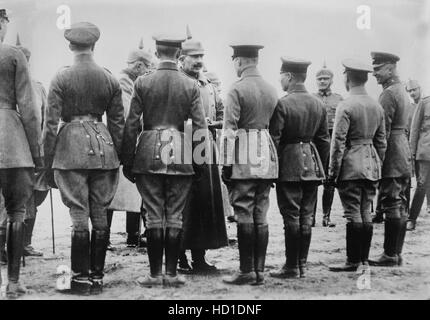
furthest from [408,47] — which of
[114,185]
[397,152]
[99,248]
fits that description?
[99,248]

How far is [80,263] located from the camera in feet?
16.8

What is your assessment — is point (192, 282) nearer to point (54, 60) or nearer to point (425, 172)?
point (54, 60)

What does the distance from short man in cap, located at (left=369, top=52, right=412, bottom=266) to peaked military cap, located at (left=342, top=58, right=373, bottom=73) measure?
41 cm

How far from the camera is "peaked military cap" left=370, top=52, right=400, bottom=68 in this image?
6430 millimetres

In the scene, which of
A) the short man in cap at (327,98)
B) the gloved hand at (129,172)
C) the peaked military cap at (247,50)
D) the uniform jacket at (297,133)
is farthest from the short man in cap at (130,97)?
the short man in cap at (327,98)

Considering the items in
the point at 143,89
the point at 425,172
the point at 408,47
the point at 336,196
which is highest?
the point at 408,47

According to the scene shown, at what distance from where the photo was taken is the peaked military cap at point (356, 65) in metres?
6.13

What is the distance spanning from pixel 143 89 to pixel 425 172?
4895 mm

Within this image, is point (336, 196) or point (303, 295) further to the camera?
point (336, 196)

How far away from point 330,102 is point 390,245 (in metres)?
3.14

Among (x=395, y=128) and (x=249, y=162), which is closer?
(x=249, y=162)

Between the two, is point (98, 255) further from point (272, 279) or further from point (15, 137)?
point (272, 279)

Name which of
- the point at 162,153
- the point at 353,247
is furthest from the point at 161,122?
the point at 353,247

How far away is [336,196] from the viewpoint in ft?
44.4
